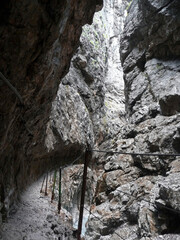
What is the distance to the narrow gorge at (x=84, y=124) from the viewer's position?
338cm

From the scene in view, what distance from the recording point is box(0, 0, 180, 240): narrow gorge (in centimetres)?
338

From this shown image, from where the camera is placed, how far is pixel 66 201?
585 inches

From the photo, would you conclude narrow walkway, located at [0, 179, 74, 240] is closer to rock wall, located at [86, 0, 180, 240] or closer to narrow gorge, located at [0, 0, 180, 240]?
narrow gorge, located at [0, 0, 180, 240]

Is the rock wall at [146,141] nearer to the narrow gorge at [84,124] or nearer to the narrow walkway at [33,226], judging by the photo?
the narrow gorge at [84,124]

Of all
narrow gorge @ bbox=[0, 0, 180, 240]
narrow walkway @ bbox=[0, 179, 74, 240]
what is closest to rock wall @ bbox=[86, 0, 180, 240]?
narrow gorge @ bbox=[0, 0, 180, 240]

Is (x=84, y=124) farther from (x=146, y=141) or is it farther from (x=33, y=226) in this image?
(x=33, y=226)

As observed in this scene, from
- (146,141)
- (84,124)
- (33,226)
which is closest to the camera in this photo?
(33,226)

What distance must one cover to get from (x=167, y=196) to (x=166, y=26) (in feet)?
56.5

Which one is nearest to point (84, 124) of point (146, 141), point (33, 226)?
point (146, 141)

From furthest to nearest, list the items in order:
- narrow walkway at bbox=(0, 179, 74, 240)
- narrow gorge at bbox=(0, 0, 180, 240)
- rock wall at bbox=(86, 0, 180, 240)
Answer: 1. rock wall at bbox=(86, 0, 180, 240)
2. narrow walkway at bbox=(0, 179, 74, 240)
3. narrow gorge at bbox=(0, 0, 180, 240)

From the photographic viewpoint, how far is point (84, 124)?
2012 centimetres

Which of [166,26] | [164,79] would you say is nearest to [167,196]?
[164,79]

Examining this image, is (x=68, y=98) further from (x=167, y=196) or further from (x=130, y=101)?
(x=167, y=196)

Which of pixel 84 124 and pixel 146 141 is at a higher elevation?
pixel 84 124
